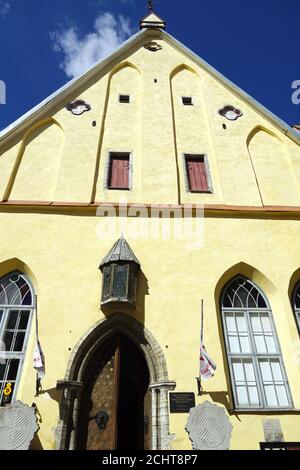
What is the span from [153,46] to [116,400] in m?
12.5

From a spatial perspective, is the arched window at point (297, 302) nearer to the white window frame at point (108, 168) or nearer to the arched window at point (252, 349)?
the arched window at point (252, 349)

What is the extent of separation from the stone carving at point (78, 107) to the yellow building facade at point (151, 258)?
2.1 inches

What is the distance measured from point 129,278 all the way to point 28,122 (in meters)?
6.14

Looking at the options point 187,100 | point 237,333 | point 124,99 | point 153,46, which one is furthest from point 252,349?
point 153,46

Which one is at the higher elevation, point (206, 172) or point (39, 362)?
point (206, 172)

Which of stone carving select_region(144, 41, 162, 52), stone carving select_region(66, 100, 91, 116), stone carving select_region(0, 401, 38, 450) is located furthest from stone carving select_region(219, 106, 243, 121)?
stone carving select_region(0, 401, 38, 450)

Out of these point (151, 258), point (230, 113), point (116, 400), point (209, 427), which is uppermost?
point (230, 113)

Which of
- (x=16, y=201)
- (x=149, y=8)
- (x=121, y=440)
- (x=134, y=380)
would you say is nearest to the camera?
(x=121, y=440)

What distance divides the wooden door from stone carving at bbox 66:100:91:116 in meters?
7.17

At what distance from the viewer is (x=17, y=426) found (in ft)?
18.2

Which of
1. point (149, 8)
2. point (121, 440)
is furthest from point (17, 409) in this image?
point (149, 8)

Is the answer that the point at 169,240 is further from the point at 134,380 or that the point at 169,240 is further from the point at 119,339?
the point at 134,380

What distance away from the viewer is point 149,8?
606 inches

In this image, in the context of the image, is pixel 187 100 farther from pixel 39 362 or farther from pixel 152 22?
pixel 39 362
